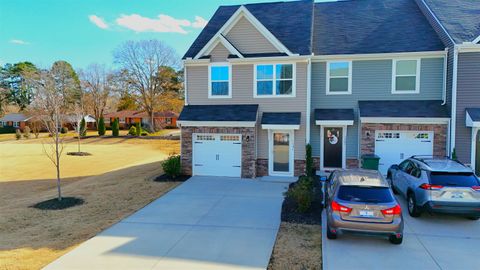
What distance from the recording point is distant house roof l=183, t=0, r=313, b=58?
55.3 ft

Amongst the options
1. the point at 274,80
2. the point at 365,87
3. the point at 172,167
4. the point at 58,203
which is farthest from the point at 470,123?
the point at 58,203

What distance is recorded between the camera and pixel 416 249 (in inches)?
305

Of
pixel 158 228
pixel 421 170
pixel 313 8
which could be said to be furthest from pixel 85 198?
pixel 313 8

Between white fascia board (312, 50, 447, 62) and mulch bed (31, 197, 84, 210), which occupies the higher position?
white fascia board (312, 50, 447, 62)

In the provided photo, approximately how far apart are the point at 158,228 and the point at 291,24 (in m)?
13.9

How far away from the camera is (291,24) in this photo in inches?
720

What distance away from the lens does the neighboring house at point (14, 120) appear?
70.7 m

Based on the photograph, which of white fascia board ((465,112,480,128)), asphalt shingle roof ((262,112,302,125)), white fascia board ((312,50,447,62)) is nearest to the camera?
white fascia board ((465,112,480,128))

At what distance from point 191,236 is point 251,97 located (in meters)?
Result: 9.28

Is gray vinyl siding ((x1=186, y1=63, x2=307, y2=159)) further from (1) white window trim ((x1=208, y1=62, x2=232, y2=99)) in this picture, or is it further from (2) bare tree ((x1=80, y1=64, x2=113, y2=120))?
(2) bare tree ((x1=80, y1=64, x2=113, y2=120))

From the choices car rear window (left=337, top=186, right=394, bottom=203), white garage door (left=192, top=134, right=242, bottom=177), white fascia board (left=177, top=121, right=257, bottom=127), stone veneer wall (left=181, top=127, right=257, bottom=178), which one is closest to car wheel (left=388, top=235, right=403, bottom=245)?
car rear window (left=337, top=186, right=394, bottom=203)

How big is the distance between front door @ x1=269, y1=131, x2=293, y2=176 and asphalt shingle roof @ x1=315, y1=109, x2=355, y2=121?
6.40 ft

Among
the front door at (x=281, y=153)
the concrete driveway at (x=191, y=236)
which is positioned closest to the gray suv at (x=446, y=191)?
the concrete driveway at (x=191, y=236)

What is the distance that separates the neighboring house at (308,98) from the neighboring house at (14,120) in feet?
230
